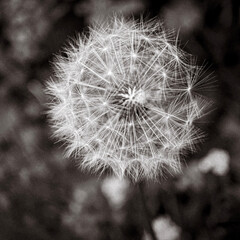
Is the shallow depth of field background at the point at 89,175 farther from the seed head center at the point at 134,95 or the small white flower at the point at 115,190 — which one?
the seed head center at the point at 134,95

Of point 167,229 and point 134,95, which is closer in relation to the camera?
point 134,95

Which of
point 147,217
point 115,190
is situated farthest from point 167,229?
point 115,190

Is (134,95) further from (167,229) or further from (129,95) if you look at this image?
(167,229)

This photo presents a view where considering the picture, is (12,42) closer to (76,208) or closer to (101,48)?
(101,48)

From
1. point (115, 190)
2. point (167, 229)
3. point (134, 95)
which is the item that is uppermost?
point (134, 95)

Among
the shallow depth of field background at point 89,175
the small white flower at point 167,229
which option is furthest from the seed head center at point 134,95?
the small white flower at point 167,229

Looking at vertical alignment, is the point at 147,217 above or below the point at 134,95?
below

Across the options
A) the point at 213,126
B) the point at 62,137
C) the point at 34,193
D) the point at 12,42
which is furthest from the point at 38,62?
the point at 213,126
